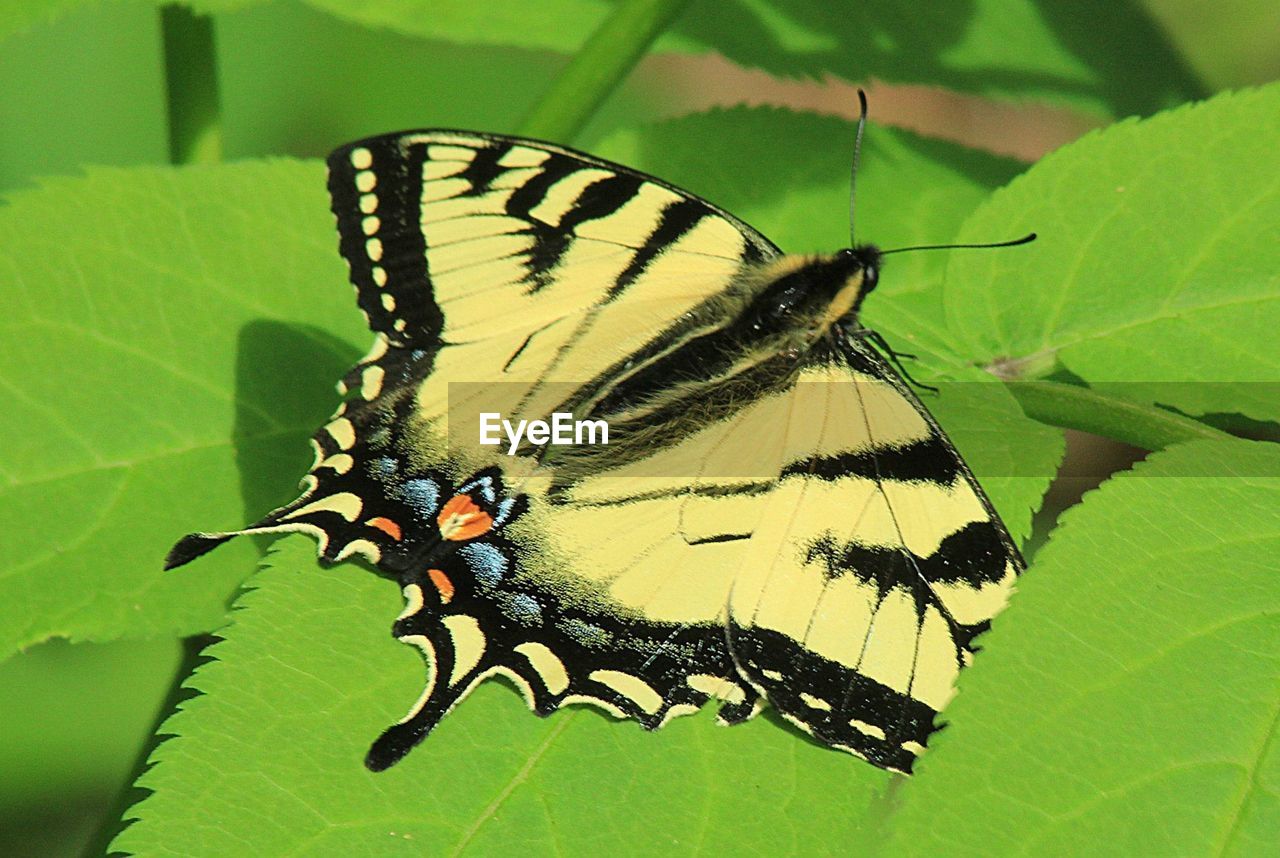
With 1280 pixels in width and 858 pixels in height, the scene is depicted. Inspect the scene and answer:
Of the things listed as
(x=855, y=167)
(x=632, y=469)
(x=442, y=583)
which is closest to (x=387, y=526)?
(x=442, y=583)

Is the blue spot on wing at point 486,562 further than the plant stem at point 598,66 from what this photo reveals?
No

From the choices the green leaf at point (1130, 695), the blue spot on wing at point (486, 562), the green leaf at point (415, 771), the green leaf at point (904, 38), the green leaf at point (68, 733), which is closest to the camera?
the green leaf at point (1130, 695)

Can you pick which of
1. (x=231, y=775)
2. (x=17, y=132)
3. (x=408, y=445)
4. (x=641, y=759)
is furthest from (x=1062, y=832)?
(x=17, y=132)

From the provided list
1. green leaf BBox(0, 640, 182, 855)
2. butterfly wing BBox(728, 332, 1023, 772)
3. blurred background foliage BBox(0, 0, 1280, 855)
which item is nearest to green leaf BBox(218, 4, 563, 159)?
blurred background foliage BBox(0, 0, 1280, 855)

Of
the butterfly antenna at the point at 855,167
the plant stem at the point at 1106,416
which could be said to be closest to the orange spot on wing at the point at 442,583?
the plant stem at the point at 1106,416

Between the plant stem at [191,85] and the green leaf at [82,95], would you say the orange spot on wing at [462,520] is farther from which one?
the green leaf at [82,95]

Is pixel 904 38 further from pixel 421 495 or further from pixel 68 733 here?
pixel 68 733
